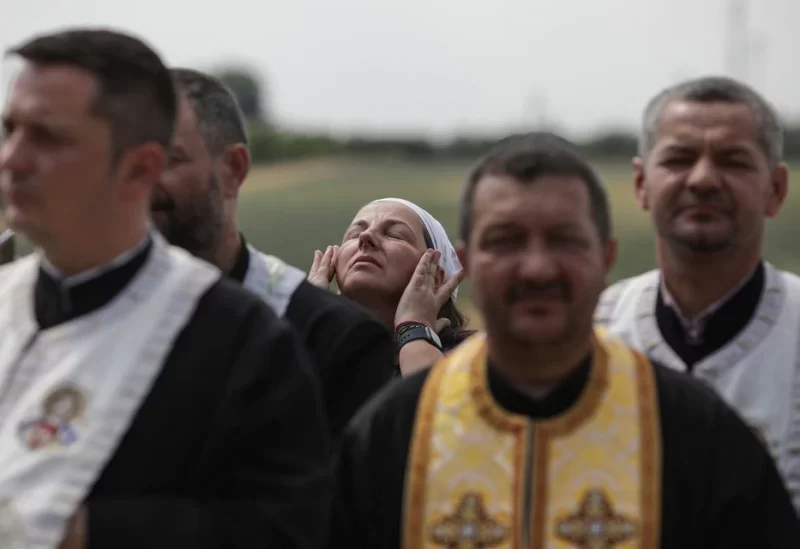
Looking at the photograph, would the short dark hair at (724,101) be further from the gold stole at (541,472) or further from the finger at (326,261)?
the finger at (326,261)

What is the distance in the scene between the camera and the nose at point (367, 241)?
17.3 feet

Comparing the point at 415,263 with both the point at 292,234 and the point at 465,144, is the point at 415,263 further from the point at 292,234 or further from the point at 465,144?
the point at 465,144

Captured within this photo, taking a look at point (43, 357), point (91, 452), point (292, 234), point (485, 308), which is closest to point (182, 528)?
point (91, 452)

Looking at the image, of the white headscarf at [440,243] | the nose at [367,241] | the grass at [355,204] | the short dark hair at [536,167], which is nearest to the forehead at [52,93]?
the short dark hair at [536,167]

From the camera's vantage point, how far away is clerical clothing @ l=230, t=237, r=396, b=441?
4.30 m

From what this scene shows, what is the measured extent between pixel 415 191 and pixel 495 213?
4386cm

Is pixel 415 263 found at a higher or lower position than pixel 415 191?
higher

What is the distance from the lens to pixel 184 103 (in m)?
4.38

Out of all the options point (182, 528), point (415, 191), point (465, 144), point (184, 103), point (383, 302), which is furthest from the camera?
point (465, 144)

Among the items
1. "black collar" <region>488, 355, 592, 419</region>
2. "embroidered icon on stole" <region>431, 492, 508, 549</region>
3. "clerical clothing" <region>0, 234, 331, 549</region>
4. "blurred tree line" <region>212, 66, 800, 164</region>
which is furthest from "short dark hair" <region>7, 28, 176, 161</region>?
"blurred tree line" <region>212, 66, 800, 164</region>

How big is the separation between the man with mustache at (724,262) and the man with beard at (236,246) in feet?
2.78

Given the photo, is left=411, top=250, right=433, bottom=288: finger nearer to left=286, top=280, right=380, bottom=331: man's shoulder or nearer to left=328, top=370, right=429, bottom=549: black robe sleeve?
left=286, top=280, right=380, bottom=331: man's shoulder

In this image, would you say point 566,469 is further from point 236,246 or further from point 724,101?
point 236,246

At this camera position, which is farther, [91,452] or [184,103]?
[184,103]
